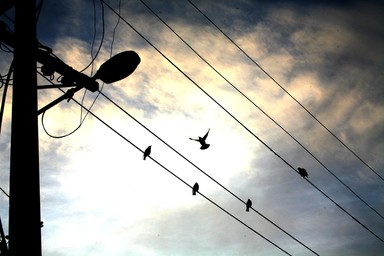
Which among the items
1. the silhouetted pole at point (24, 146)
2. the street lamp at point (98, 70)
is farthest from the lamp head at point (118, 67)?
the silhouetted pole at point (24, 146)

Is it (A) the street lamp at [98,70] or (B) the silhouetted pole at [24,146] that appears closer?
(B) the silhouetted pole at [24,146]

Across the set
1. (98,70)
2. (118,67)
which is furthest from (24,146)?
(118,67)

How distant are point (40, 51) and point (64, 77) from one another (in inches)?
16.9

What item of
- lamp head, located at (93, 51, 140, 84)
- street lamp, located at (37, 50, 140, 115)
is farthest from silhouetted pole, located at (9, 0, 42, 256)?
lamp head, located at (93, 51, 140, 84)

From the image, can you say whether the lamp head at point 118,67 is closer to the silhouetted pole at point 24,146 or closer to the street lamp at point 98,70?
the street lamp at point 98,70

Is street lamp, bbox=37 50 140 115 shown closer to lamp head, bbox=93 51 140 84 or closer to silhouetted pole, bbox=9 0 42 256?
lamp head, bbox=93 51 140 84

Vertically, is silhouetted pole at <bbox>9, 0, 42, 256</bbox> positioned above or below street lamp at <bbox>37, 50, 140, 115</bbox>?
below

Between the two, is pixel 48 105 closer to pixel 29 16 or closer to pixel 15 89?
pixel 15 89

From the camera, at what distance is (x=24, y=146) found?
139 inches

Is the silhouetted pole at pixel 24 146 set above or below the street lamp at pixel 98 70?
below

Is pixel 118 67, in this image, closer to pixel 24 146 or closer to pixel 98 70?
pixel 98 70

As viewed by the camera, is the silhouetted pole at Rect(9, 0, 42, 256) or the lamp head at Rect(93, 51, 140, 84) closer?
Answer: the silhouetted pole at Rect(9, 0, 42, 256)

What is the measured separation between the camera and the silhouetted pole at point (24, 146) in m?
3.25

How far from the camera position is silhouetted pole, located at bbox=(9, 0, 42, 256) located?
325 cm
